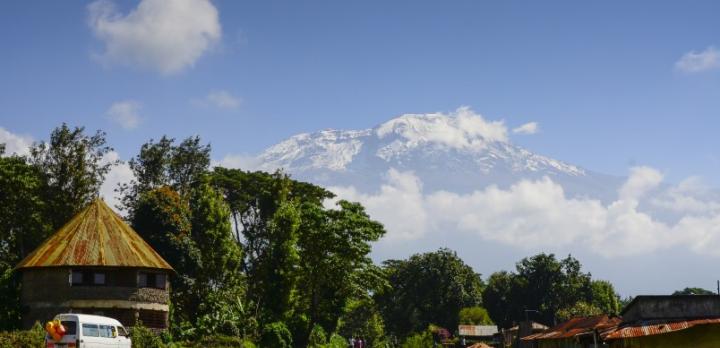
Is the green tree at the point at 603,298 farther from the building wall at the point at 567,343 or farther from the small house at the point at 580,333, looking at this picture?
the small house at the point at 580,333

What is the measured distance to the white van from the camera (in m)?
42.0

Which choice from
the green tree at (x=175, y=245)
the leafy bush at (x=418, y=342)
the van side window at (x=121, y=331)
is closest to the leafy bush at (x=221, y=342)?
the green tree at (x=175, y=245)

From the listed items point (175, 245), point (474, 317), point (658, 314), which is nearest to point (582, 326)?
point (658, 314)

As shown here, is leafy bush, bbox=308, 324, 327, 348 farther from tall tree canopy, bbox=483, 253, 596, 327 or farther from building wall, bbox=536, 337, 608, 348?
tall tree canopy, bbox=483, 253, 596, 327

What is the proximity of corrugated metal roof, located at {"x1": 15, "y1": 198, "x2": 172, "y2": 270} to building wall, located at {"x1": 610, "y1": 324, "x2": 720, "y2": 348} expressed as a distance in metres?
37.2

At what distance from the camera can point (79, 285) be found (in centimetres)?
6069

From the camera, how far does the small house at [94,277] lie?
198 feet

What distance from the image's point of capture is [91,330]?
4356 centimetres

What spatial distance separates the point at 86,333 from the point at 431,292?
7925 centimetres

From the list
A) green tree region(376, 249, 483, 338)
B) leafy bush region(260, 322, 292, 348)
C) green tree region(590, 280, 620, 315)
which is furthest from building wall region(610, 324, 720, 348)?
green tree region(590, 280, 620, 315)

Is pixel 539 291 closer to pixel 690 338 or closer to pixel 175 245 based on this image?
pixel 175 245

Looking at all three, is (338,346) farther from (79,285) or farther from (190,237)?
(79,285)

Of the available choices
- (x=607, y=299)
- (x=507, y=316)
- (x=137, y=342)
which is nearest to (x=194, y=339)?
(x=137, y=342)

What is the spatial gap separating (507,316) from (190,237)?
62.0 metres
